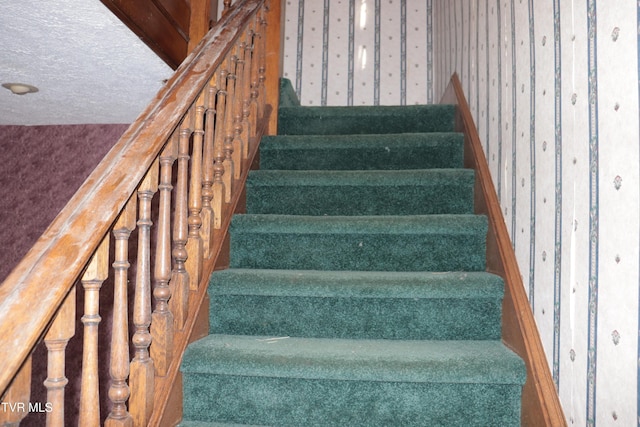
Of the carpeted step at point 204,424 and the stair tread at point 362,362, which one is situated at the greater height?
the stair tread at point 362,362

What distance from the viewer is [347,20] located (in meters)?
4.11

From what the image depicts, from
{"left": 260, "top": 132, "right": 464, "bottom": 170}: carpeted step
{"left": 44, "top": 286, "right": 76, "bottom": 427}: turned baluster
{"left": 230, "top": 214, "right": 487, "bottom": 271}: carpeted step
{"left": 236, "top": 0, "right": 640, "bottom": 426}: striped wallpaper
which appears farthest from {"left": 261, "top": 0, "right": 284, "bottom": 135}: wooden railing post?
{"left": 44, "top": 286, "right": 76, "bottom": 427}: turned baluster

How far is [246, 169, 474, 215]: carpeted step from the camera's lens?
2.20 metres

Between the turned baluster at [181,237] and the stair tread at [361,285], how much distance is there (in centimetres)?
18

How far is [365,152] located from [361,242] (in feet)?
2.15

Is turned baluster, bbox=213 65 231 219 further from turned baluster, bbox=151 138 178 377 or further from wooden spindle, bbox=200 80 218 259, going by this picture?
turned baluster, bbox=151 138 178 377

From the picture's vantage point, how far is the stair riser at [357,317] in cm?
170

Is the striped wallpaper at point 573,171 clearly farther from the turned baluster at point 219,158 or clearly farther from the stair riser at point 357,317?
the turned baluster at point 219,158

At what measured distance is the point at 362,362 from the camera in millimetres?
1459

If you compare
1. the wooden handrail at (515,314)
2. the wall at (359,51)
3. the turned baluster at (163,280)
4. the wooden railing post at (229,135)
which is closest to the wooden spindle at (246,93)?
the wooden railing post at (229,135)

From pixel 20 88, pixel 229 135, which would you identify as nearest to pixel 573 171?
pixel 229 135

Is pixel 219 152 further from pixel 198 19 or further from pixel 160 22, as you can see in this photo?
pixel 198 19

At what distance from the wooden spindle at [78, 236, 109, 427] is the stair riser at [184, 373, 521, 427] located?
1.48ft

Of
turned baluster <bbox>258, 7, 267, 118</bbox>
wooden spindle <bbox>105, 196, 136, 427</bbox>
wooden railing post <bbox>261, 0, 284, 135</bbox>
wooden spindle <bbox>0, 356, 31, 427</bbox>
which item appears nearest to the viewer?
wooden spindle <bbox>0, 356, 31, 427</bbox>
